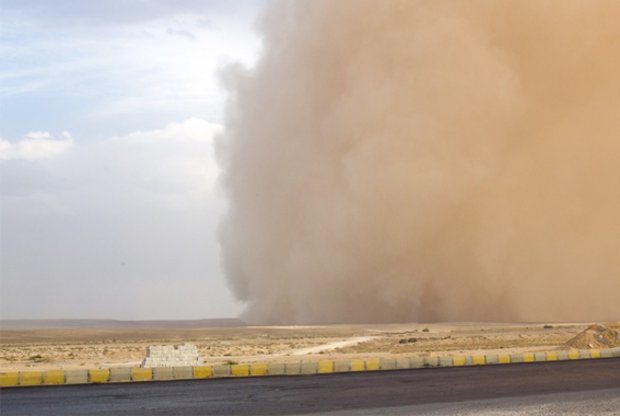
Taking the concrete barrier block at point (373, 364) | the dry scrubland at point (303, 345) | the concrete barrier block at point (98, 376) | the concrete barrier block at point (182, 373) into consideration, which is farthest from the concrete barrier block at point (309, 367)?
the dry scrubland at point (303, 345)

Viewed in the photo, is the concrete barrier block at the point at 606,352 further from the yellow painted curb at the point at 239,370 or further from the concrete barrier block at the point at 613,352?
the yellow painted curb at the point at 239,370

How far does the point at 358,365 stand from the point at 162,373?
10.8ft

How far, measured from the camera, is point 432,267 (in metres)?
43.3

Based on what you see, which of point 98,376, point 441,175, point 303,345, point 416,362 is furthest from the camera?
point 441,175

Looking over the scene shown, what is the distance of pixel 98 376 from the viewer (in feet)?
45.2

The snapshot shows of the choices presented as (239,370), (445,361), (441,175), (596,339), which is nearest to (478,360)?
(445,361)

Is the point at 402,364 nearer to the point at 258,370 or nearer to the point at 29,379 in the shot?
the point at 258,370

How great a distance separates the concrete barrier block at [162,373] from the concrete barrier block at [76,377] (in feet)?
3.44

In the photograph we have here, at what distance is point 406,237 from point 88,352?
21.2 meters

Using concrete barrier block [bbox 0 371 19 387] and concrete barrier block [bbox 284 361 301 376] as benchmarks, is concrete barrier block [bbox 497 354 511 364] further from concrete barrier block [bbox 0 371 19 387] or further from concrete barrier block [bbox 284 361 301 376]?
concrete barrier block [bbox 0 371 19 387]

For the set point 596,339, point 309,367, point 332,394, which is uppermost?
point 596,339

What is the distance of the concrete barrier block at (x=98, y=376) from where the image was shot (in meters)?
13.6

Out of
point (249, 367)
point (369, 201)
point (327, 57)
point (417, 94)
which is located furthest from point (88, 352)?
point (327, 57)

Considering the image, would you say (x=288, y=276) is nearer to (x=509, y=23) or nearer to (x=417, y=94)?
(x=417, y=94)
